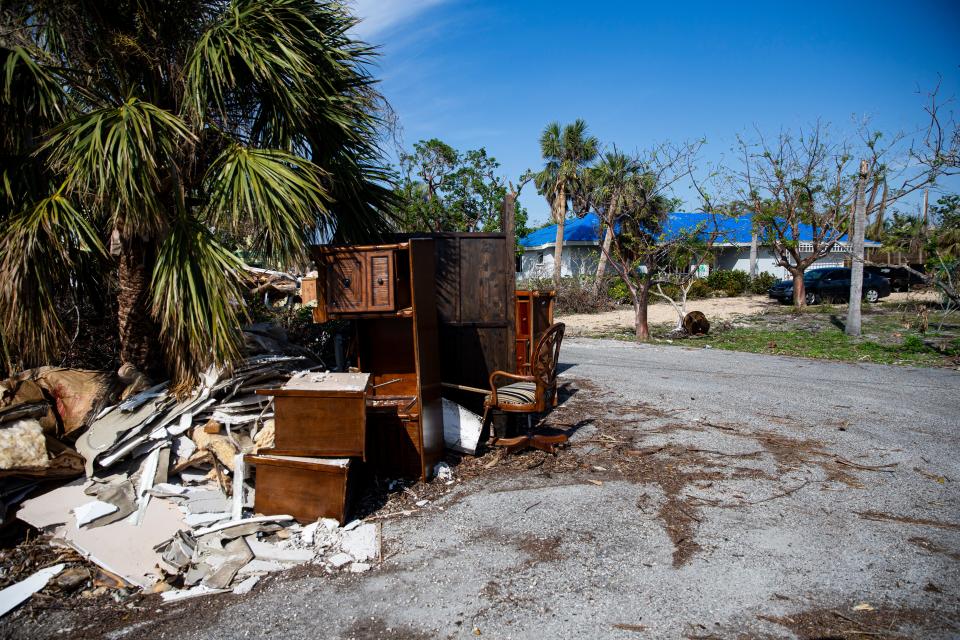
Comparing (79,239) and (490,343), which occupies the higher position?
(79,239)

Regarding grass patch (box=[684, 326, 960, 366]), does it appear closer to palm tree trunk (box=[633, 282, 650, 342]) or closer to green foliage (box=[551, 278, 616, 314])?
palm tree trunk (box=[633, 282, 650, 342])

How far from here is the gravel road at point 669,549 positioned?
2.69 m

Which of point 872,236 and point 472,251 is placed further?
point 872,236

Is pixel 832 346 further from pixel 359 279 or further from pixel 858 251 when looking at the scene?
pixel 359 279

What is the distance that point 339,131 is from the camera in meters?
5.07

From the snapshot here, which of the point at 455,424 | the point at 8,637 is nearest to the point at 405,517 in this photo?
the point at 455,424

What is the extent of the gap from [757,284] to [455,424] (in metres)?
23.5

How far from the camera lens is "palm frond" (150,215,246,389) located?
13.2 feet

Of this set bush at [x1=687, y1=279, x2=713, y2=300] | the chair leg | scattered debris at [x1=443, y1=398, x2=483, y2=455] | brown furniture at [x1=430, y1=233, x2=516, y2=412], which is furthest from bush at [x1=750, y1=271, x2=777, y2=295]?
scattered debris at [x1=443, y1=398, x2=483, y2=455]

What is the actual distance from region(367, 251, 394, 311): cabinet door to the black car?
759 inches

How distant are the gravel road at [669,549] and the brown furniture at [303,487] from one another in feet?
1.34

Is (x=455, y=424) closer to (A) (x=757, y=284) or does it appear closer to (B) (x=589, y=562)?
(B) (x=589, y=562)

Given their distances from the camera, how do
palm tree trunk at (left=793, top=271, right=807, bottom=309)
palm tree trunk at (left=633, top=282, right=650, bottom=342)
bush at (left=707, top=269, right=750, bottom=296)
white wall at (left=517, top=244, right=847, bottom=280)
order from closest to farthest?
1. palm tree trunk at (left=633, top=282, right=650, bottom=342)
2. palm tree trunk at (left=793, top=271, right=807, bottom=309)
3. bush at (left=707, top=269, right=750, bottom=296)
4. white wall at (left=517, top=244, right=847, bottom=280)

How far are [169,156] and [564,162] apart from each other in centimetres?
2461
